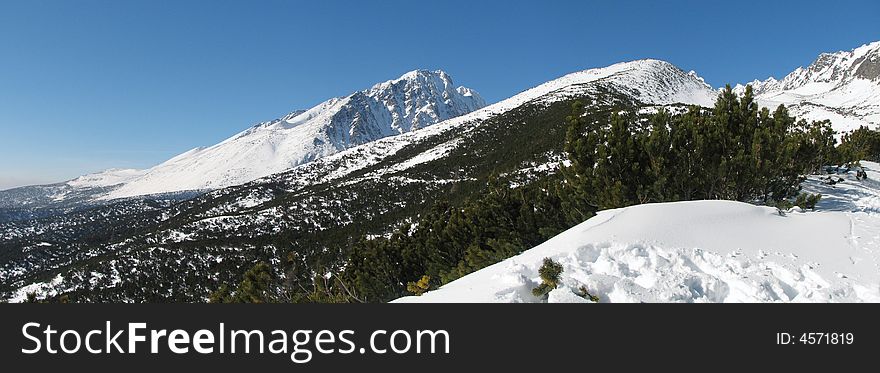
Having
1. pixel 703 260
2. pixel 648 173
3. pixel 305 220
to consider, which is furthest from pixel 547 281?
pixel 305 220

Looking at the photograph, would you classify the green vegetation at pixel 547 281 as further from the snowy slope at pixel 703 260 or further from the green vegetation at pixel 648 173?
the green vegetation at pixel 648 173

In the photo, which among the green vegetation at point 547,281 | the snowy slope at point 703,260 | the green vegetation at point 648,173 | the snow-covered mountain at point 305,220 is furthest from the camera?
the snow-covered mountain at point 305,220

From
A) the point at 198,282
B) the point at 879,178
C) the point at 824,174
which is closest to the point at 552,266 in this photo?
the point at 824,174

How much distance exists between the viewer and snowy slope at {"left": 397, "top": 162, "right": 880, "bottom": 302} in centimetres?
627

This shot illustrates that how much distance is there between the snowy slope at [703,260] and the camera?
6273 millimetres

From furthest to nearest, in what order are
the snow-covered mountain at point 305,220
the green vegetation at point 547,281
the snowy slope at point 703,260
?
1. the snow-covered mountain at point 305,220
2. the snowy slope at point 703,260
3. the green vegetation at point 547,281

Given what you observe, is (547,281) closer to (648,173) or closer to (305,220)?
(648,173)

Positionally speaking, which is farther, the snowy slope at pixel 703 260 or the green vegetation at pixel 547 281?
the snowy slope at pixel 703 260

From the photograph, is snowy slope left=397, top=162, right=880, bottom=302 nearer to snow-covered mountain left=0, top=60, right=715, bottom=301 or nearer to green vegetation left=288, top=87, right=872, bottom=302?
green vegetation left=288, top=87, right=872, bottom=302

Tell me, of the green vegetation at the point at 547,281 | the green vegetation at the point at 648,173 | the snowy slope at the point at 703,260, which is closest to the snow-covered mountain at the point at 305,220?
the green vegetation at the point at 648,173

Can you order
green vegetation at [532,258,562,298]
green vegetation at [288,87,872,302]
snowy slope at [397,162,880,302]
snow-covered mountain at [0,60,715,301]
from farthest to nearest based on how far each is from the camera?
1. snow-covered mountain at [0,60,715,301]
2. green vegetation at [288,87,872,302]
3. snowy slope at [397,162,880,302]
4. green vegetation at [532,258,562,298]

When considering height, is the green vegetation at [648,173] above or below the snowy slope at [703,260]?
above

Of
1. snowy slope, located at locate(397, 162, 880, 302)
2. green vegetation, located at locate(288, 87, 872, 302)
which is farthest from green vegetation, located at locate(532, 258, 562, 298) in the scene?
green vegetation, located at locate(288, 87, 872, 302)

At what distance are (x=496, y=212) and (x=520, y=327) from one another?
11100 mm
